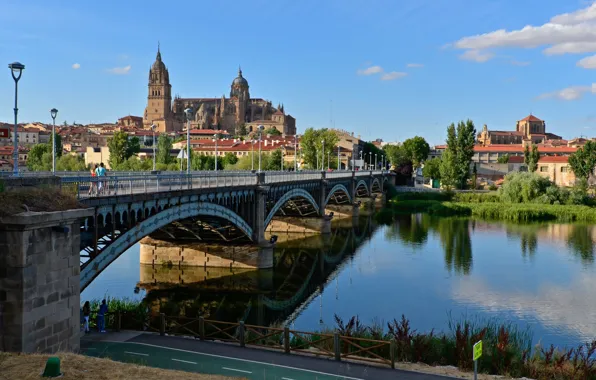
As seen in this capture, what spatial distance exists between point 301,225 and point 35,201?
1766 inches

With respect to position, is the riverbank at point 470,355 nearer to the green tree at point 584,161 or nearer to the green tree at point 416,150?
the green tree at point 584,161

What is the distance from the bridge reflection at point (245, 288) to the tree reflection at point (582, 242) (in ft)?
56.9

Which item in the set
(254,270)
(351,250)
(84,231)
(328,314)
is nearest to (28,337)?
(84,231)

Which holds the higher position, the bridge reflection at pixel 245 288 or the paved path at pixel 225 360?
the paved path at pixel 225 360

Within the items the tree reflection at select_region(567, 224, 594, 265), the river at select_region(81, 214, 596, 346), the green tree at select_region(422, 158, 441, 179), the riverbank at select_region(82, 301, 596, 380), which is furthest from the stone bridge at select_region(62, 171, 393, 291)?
the green tree at select_region(422, 158, 441, 179)

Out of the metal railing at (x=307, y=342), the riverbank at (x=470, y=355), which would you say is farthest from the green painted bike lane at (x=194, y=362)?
the riverbank at (x=470, y=355)

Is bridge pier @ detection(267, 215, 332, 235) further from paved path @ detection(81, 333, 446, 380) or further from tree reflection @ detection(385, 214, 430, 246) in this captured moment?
paved path @ detection(81, 333, 446, 380)

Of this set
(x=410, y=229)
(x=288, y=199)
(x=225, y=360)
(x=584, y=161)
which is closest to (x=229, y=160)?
(x=410, y=229)

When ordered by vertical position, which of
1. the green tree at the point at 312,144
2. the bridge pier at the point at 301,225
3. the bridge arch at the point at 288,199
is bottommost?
the bridge pier at the point at 301,225

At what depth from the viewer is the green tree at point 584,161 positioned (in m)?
91.7

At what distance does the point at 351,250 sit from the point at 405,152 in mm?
101705

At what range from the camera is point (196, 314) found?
28609 millimetres

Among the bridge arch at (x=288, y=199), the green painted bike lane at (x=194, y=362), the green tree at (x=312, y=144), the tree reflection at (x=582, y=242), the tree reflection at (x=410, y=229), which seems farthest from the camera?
the green tree at (x=312, y=144)

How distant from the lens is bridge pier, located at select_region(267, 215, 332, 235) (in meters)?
A: 58.4
